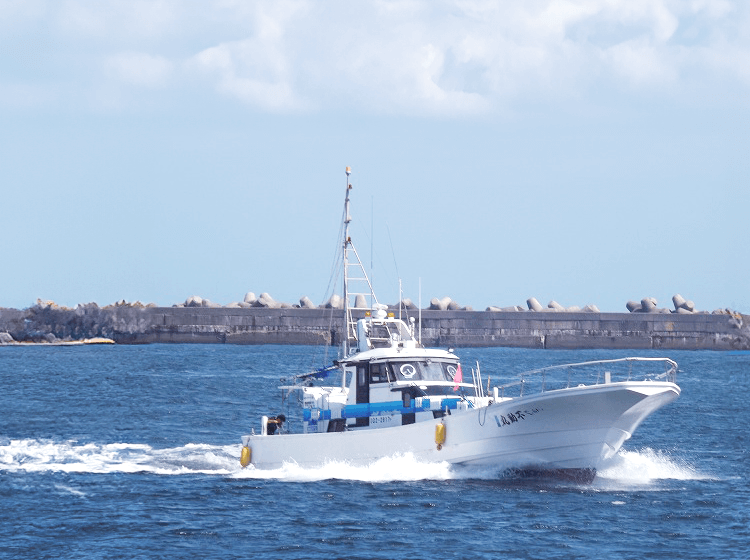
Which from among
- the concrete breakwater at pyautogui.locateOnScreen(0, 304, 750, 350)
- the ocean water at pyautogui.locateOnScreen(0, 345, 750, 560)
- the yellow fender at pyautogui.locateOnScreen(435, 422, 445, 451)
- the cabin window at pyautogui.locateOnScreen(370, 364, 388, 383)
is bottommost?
the ocean water at pyautogui.locateOnScreen(0, 345, 750, 560)

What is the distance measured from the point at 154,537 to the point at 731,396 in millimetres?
36695

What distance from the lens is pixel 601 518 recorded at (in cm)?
2022

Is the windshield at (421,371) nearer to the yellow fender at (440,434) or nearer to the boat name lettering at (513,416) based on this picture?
the yellow fender at (440,434)

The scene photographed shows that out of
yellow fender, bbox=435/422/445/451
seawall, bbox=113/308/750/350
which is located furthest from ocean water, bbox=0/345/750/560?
seawall, bbox=113/308/750/350

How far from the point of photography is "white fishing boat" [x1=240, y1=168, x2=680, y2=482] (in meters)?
22.6

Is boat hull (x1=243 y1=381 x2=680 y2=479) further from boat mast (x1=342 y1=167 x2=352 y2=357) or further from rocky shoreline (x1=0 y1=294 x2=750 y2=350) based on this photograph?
rocky shoreline (x1=0 y1=294 x2=750 y2=350)

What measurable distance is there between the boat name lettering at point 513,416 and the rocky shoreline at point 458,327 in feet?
202

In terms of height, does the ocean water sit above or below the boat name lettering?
below

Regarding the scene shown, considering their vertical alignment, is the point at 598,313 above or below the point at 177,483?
above

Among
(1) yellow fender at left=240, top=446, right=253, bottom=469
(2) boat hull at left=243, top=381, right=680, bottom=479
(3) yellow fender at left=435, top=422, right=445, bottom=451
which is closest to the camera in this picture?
(2) boat hull at left=243, top=381, right=680, bottom=479

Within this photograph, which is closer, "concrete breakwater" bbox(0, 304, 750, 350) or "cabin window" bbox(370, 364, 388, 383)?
"cabin window" bbox(370, 364, 388, 383)

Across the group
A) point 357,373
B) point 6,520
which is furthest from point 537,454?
point 6,520

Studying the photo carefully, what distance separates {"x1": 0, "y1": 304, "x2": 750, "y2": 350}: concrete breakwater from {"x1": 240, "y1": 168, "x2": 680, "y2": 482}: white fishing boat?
57.7 metres

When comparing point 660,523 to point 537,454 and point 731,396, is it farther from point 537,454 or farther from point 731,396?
point 731,396
